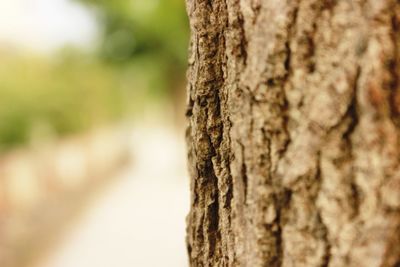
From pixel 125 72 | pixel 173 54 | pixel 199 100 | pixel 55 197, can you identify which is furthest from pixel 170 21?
pixel 199 100

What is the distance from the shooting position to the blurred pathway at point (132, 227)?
289 inches

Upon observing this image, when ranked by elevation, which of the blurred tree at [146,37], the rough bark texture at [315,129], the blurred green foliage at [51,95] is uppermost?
the blurred tree at [146,37]

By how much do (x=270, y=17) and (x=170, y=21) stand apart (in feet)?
40.9

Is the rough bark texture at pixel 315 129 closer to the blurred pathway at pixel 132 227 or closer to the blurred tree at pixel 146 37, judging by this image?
the blurred pathway at pixel 132 227

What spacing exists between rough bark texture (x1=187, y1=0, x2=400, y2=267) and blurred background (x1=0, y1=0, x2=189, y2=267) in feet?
18.6

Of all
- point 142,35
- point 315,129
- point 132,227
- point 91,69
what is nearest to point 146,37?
→ point 142,35

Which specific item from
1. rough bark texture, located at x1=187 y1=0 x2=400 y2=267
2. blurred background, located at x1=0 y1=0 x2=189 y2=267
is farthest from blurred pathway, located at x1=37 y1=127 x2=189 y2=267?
rough bark texture, located at x1=187 y1=0 x2=400 y2=267

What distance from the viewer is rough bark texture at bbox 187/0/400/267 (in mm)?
988

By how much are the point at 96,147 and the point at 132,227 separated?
230 inches

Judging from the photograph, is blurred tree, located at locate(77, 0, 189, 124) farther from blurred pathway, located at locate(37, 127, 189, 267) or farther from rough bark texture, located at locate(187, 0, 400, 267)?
rough bark texture, located at locate(187, 0, 400, 267)

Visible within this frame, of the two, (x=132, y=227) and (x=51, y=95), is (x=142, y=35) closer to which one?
(x=51, y=95)

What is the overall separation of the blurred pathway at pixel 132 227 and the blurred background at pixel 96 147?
19 mm

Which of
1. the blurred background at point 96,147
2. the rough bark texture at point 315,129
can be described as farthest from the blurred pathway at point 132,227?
the rough bark texture at point 315,129

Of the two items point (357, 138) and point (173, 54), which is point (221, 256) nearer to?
point (357, 138)
